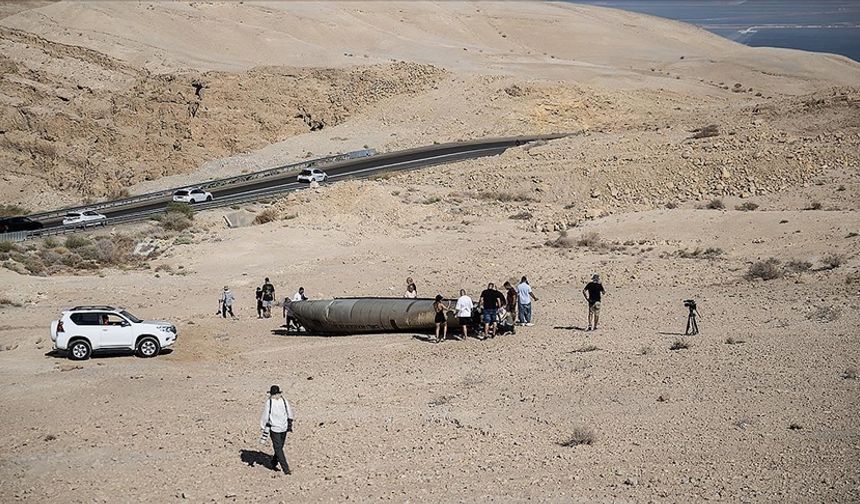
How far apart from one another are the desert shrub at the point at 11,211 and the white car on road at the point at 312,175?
14.9 metres

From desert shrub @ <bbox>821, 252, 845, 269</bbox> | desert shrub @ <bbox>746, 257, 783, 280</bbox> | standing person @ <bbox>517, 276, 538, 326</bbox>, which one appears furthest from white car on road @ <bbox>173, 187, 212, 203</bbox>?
desert shrub @ <bbox>821, 252, 845, 269</bbox>

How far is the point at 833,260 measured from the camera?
30.5 m

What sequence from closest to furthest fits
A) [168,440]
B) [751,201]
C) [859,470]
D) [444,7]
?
[859,470] < [168,440] < [751,201] < [444,7]

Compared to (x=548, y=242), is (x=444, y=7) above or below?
above

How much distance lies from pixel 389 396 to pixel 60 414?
5.96m

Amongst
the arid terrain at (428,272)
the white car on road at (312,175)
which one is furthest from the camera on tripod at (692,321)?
the white car on road at (312,175)

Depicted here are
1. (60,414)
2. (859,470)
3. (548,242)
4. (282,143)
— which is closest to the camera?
(859,470)

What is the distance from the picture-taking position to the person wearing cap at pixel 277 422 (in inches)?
614

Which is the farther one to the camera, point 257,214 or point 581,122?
point 581,122

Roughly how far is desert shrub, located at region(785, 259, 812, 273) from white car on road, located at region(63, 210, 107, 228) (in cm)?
2955

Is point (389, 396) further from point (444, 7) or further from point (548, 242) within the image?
point (444, 7)

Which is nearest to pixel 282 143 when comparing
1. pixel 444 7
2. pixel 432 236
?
pixel 432 236

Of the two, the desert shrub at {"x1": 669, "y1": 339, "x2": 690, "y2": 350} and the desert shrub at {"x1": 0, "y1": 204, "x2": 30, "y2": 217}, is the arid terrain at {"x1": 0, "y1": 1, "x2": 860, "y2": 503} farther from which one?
the desert shrub at {"x1": 0, "y1": 204, "x2": 30, "y2": 217}

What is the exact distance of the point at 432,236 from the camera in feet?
137
